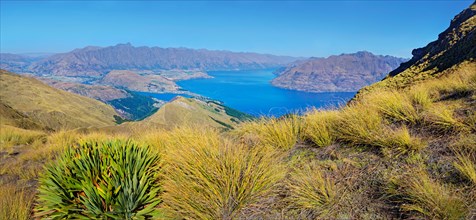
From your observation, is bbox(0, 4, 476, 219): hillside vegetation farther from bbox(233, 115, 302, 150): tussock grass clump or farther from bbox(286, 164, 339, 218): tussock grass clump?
bbox(233, 115, 302, 150): tussock grass clump

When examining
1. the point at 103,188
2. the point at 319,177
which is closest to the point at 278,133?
the point at 319,177

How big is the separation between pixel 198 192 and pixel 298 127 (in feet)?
11.1

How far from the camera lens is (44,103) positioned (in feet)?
511

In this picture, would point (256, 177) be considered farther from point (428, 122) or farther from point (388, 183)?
point (428, 122)

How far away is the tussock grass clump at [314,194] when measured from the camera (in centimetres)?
350

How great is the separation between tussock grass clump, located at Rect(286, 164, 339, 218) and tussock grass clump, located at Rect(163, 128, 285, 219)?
13.6 inches

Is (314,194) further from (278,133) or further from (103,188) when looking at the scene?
(103,188)

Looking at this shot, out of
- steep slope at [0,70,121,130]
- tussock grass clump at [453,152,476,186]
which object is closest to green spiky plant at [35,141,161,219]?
tussock grass clump at [453,152,476,186]

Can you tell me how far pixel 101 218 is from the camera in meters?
3.85

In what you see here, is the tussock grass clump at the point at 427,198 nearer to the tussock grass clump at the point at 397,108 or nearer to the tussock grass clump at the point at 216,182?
the tussock grass clump at the point at 216,182

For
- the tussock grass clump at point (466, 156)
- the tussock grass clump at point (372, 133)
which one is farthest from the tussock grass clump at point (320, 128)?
the tussock grass clump at point (466, 156)

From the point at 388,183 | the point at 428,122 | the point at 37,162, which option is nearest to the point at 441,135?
the point at 428,122

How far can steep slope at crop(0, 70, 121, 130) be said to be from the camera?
133500 millimetres

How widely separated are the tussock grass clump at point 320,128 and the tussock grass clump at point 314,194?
1.72 m
